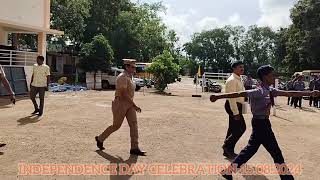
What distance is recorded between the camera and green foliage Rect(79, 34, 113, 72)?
101 ft

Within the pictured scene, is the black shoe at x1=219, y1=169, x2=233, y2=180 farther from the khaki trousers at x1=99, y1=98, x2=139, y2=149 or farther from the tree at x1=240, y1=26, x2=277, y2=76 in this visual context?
the tree at x1=240, y1=26, x2=277, y2=76

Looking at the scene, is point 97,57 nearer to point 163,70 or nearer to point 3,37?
point 163,70

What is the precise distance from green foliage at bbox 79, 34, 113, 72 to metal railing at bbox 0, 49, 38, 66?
993 centimetres

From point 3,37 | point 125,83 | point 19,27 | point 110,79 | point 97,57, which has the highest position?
point 19,27

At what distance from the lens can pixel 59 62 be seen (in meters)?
43.9

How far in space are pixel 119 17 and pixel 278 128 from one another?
107 feet

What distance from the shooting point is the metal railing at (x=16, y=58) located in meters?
19.2

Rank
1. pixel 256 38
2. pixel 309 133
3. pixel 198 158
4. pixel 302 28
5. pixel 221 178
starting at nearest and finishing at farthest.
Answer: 1. pixel 221 178
2. pixel 198 158
3. pixel 309 133
4. pixel 302 28
5. pixel 256 38

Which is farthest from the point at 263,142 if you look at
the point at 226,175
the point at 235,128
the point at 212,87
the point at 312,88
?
the point at 212,87

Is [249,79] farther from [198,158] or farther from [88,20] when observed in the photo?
[88,20]

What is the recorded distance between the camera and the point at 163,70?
2777 cm

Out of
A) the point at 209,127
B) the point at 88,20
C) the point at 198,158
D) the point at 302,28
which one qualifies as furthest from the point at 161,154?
the point at 302,28

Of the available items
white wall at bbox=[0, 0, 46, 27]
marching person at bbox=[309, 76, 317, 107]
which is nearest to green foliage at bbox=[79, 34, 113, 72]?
white wall at bbox=[0, 0, 46, 27]

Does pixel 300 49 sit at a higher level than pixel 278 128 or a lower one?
higher
